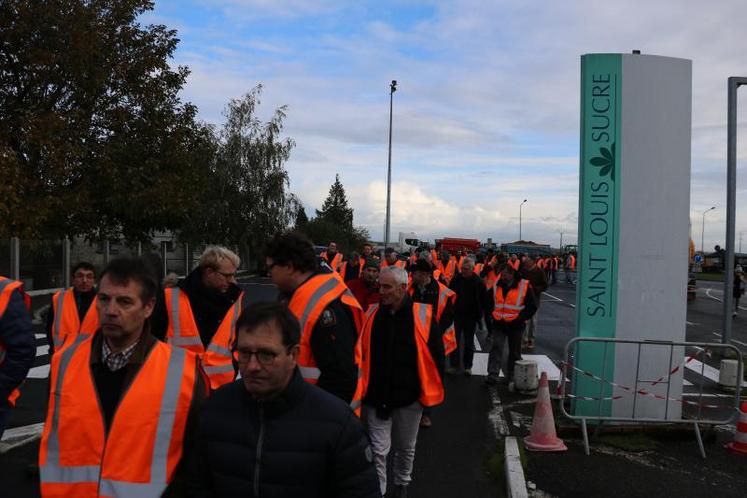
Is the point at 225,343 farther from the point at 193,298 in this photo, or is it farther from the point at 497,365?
the point at 497,365

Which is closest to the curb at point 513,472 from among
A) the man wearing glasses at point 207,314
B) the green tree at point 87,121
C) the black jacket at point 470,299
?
the man wearing glasses at point 207,314

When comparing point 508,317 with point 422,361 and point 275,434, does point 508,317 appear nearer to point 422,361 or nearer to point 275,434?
point 422,361

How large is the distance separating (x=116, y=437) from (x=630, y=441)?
5883 mm

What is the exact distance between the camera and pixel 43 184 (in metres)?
14.4

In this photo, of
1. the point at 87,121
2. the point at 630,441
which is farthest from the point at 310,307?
the point at 87,121

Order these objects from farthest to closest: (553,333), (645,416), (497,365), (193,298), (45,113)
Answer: (553,333)
(45,113)
(497,365)
(645,416)
(193,298)

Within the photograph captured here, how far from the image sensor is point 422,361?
477 centimetres

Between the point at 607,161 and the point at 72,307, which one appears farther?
the point at 607,161

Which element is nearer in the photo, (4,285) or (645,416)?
(4,285)

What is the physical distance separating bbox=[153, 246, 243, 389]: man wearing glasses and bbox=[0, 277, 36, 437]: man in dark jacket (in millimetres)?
848

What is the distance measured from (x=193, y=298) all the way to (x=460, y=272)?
21.5 feet

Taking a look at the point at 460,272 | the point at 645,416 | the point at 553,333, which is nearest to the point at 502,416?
the point at 645,416

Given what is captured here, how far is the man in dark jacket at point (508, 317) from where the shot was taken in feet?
31.2

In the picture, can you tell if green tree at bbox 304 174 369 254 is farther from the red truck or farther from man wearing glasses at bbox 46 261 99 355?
man wearing glasses at bbox 46 261 99 355
